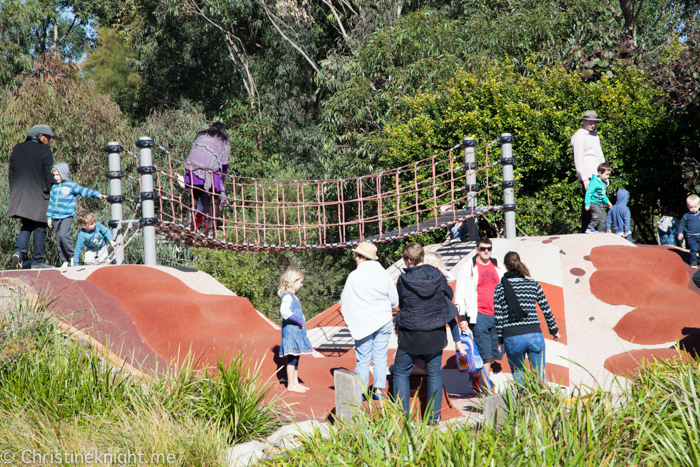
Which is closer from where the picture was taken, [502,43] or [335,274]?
[502,43]

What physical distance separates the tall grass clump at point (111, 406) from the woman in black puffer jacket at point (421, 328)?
3.31 feet

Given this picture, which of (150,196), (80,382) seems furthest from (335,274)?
(80,382)

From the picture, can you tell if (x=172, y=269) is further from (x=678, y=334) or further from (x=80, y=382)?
(x=678, y=334)

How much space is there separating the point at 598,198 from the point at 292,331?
205 inches

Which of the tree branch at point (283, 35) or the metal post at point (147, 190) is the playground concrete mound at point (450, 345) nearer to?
the metal post at point (147, 190)

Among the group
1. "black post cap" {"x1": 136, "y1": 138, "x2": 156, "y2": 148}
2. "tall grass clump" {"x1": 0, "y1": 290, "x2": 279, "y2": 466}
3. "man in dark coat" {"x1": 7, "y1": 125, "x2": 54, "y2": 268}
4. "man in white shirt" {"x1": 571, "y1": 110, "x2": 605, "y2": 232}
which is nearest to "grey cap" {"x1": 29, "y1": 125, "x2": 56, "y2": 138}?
"man in dark coat" {"x1": 7, "y1": 125, "x2": 54, "y2": 268}

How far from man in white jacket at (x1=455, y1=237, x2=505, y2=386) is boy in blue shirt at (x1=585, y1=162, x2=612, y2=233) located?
3.60 meters

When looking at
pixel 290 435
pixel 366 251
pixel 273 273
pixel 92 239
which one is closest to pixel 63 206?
pixel 92 239

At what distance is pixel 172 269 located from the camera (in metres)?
7.40

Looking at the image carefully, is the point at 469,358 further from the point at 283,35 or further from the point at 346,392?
the point at 283,35

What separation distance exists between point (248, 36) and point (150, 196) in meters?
15.5

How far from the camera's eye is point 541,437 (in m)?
3.11

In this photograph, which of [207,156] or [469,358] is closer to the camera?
[469,358]

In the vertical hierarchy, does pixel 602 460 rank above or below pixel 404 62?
below
